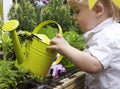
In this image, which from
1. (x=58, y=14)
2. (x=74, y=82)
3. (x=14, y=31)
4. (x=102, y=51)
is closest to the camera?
(x=14, y=31)

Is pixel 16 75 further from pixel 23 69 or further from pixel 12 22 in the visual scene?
pixel 12 22

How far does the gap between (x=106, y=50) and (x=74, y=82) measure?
196 millimetres

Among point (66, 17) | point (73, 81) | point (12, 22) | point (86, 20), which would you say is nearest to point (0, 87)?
point (12, 22)

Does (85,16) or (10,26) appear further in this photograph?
(85,16)

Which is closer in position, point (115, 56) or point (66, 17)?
point (115, 56)

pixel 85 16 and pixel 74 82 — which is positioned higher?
pixel 85 16

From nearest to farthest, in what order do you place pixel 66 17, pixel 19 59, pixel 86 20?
pixel 19 59 < pixel 86 20 < pixel 66 17

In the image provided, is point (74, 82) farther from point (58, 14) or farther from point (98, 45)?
point (58, 14)

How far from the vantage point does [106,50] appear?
1385 millimetres

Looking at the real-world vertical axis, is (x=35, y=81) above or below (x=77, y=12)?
below

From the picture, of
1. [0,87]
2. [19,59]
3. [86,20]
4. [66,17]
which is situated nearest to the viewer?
[0,87]

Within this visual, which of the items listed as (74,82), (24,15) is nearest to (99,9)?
(74,82)

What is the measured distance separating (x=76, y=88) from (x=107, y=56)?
0.73 ft

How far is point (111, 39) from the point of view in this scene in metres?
1.40
